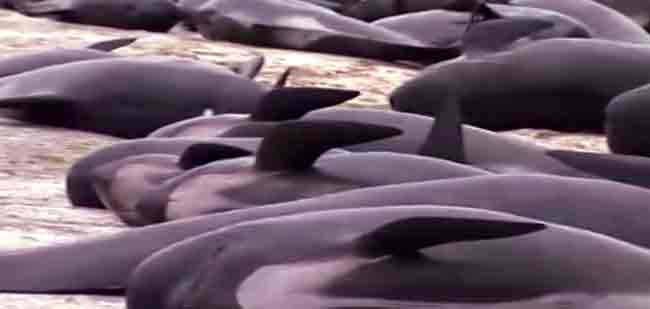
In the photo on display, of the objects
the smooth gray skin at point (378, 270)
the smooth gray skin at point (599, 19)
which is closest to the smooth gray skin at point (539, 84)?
the smooth gray skin at point (599, 19)

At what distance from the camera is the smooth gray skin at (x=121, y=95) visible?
5133mm

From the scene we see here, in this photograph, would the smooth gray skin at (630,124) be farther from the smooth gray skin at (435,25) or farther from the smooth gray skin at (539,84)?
the smooth gray skin at (435,25)

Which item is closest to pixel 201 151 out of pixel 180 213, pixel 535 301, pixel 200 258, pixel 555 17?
pixel 180 213

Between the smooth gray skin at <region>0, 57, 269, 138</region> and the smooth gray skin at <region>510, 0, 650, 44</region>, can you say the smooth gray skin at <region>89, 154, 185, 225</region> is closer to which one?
the smooth gray skin at <region>0, 57, 269, 138</region>

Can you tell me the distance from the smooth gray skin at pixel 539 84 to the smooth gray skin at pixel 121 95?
0.57 metres

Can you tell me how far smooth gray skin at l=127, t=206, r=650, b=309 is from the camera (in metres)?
2.19

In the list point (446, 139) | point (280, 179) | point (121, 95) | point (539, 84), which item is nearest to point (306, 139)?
point (280, 179)

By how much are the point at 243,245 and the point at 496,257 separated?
334 mm

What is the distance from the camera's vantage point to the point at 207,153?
340 cm

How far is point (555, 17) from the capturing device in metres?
6.75

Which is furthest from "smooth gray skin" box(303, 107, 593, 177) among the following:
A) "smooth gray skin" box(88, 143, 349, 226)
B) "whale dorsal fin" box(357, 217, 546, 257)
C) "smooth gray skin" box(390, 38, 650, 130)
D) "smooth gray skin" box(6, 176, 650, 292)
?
"whale dorsal fin" box(357, 217, 546, 257)

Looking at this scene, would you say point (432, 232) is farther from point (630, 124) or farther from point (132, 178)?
point (630, 124)

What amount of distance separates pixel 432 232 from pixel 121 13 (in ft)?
22.3

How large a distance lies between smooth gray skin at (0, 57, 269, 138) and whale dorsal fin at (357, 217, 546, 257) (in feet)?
9.52
